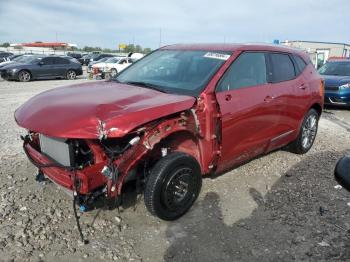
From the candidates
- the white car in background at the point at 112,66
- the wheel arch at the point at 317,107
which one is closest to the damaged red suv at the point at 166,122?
the wheel arch at the point at 317,107

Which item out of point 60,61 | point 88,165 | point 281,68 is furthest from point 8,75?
point 88,165

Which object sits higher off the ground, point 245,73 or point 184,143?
point 245,73

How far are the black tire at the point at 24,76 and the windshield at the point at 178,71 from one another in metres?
17.2

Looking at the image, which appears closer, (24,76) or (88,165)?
(88,165)

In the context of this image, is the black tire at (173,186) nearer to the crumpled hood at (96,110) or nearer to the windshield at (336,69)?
the crumpled hood at (96,110)

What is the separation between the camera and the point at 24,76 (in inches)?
808

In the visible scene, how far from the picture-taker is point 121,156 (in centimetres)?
336

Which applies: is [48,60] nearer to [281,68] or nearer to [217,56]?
[281,68]

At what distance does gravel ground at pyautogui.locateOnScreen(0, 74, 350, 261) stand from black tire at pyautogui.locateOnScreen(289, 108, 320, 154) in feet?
2.74

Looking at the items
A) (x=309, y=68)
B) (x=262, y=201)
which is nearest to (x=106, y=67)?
(x=309, y=68)

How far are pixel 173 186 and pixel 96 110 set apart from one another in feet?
3.74

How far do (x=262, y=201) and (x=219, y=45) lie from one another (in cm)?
209

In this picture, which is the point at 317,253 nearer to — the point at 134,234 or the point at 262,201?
the point at 262,201

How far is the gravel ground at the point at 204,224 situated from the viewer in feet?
11.1
